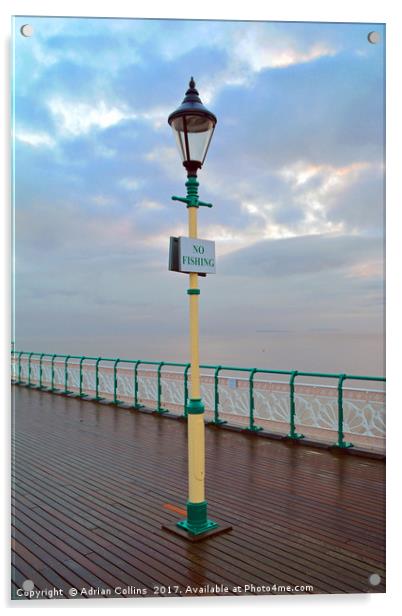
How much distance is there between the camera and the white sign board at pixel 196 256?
4137 millimetres

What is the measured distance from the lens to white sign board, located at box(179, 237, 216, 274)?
4137mm

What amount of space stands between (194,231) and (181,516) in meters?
3.08

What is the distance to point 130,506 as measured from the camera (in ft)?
17.1

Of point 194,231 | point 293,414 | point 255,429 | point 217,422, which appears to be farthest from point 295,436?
point 194,231

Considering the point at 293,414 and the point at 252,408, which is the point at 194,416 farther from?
the point at 252,408

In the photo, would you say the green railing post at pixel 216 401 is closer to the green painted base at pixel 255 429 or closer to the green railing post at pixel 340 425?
the green painted base at pixel 255 429

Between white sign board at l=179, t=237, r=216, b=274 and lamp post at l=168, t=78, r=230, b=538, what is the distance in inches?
3.2

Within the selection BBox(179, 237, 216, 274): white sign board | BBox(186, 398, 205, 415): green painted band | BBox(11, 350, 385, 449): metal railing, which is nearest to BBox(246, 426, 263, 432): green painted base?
BBox(11, 350, 385, 449): metal railing

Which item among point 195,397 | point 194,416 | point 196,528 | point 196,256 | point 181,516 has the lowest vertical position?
point 181,516

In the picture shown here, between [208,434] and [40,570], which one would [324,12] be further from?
[208,434]

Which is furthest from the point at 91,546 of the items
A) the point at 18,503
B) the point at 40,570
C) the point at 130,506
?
the point at 18,503

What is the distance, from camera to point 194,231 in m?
4.32

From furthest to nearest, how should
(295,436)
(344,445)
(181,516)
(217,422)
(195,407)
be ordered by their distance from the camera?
(217,422) < (295,436) < (344,445) < (181,516) < (195,407)
